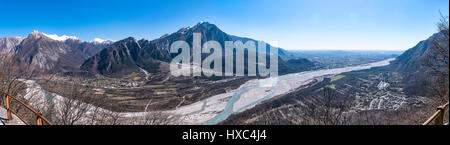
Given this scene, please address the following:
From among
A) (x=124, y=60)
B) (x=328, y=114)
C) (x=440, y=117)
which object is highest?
(x=124, y=60)

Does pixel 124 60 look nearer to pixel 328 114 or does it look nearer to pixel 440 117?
pixel 328 114

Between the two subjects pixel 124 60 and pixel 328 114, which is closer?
pixel 328 114

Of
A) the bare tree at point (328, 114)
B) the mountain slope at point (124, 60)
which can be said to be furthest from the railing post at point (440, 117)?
the mountain slope at point (124, 60)

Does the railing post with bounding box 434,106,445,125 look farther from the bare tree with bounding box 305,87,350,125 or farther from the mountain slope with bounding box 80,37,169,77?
the mountain slope with bounding box 80,37,169,77

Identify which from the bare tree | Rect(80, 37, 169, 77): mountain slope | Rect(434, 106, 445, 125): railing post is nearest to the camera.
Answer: Rect(434, 106, 445, 125): railing post

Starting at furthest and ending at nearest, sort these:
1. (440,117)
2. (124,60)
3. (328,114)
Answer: (124,60) → (328,114) → (440,117)

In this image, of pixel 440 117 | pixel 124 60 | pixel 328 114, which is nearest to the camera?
pixel 440 117

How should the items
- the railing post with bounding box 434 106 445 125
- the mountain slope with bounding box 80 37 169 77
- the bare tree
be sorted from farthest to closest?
the mountain slope with bounding box 80 37 169 77 → the bare tree → the railing post with bounding box 434 106 445 125

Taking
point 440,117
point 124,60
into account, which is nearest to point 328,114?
point 440,117

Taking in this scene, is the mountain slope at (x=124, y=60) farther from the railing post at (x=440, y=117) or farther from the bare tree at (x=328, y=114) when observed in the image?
the railing post at (x=440, y=117)

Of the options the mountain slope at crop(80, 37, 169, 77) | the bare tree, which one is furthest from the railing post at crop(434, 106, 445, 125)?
the mountain slope at crop(80, 37, 169, 77)

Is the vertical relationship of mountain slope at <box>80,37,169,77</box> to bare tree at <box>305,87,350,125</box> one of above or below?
above

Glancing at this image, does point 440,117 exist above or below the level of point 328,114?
above
